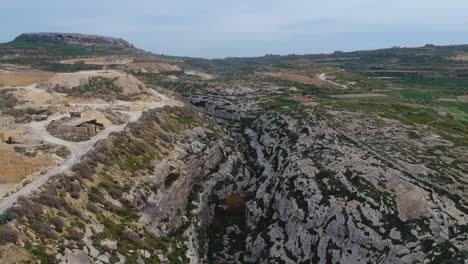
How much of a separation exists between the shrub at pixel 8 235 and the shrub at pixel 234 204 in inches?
1555

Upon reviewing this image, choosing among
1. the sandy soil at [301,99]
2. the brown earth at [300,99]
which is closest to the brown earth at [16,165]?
the brown earth at [300,99]

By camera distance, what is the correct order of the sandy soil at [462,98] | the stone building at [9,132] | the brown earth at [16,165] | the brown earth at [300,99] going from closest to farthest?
the brown earth at [16,165] < the stone building at [9,132] < the brown earth at [300,99] < the sandy soil at [462,98]

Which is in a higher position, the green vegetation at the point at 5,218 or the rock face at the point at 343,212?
the green vegetation at the point at 5,218

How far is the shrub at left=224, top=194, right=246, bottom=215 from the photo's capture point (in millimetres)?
77562

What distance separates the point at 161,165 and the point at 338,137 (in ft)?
106

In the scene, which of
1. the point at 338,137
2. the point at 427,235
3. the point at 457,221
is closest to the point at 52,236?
the point at 427,235

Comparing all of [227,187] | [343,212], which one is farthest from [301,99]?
[343,212]

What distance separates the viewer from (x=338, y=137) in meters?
87.6

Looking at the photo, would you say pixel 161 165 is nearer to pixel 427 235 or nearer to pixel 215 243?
pixel 215 243

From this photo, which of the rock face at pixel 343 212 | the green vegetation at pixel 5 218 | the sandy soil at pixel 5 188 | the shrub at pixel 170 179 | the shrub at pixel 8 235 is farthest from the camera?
the shrub at pixel 170 179

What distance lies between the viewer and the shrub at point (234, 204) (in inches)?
3054

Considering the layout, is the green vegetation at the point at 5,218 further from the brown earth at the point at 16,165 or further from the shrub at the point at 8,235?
the brown earth at the point at 16,165

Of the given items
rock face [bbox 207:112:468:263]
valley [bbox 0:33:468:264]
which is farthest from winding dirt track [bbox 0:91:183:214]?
rock face [bbox 207:112:468:263]

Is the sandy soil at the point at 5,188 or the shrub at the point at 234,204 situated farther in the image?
the shrub at the point at 234,204
